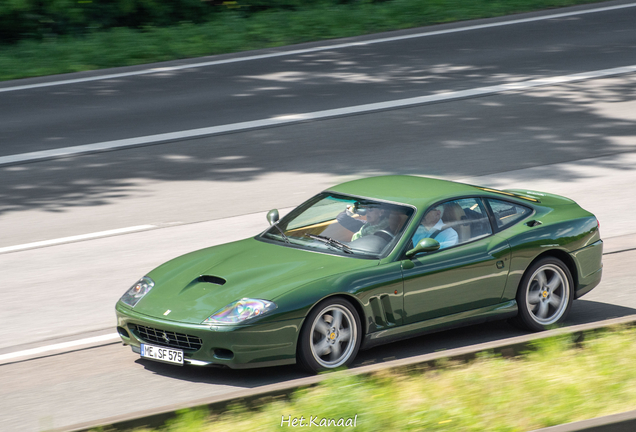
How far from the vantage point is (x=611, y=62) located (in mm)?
19547

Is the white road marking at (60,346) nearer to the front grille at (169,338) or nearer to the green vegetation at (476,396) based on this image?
the front grille at (169,338)

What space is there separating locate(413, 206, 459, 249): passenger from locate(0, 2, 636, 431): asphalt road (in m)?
0.84

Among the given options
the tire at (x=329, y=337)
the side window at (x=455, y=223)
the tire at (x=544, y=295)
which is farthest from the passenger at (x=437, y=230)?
the tire at (x=329, y=337)

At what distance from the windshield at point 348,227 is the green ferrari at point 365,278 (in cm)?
1

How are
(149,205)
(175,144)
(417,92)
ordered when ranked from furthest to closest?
(417,92) < (175,144) < (149,205)

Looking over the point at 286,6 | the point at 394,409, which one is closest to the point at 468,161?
the point at 394,409

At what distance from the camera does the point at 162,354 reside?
6.55m

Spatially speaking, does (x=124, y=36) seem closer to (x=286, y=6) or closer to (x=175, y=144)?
(x=286, y=6)

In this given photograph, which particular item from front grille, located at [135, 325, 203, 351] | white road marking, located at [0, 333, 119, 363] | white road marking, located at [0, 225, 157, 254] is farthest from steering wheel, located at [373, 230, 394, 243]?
white road marking, located at [0, 225, 157, 254]

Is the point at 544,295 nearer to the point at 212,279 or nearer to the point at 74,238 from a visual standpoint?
the point at 212,279

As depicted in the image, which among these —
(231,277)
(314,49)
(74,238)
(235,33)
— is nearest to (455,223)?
(231,277)

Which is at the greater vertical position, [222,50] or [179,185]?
[222,50]

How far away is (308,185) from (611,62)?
393 inches

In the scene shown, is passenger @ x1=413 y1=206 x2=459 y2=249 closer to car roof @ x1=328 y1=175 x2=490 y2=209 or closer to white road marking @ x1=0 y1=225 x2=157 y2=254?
car roof @ x1=328 y1=175 x2=490 y2=209
